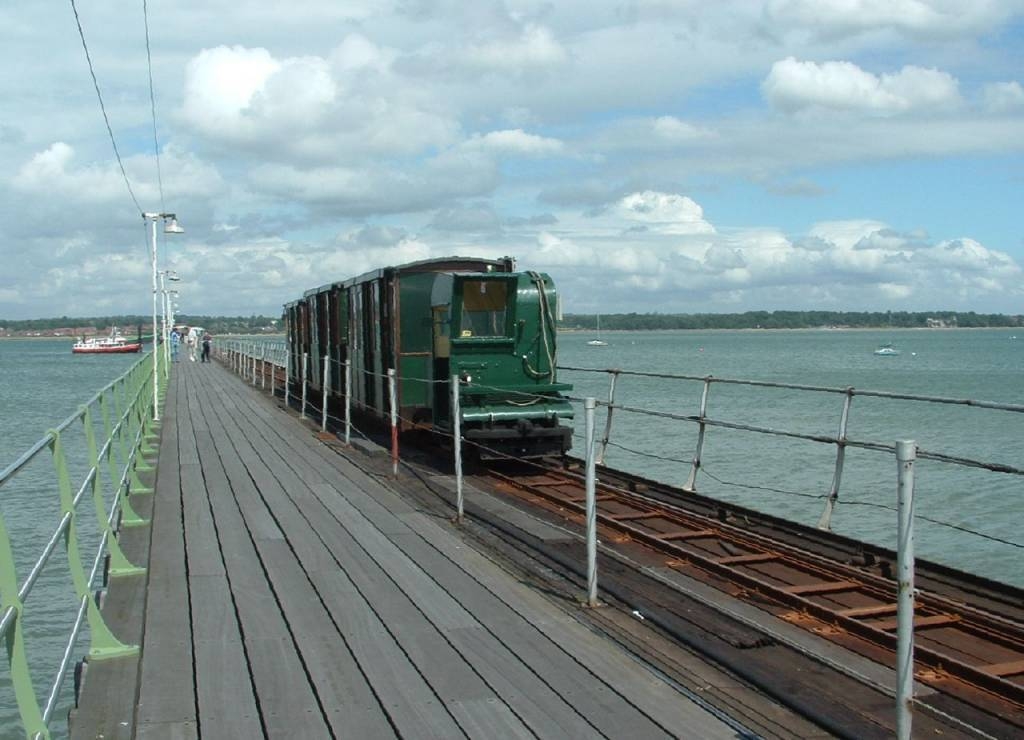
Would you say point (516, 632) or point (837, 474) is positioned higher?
point (837, 474)

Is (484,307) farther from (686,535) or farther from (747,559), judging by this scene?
(747,559)

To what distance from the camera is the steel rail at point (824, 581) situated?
5141 millimetres

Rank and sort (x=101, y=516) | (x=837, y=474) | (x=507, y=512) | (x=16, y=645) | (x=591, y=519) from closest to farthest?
(x=16, y=645)
(x=591, y=519)
(x=101, y=516)
(x=837, y=474)
(x=507, y=512)

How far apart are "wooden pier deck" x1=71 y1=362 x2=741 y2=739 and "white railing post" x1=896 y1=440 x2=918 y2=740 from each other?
72cm

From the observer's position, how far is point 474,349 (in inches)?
558

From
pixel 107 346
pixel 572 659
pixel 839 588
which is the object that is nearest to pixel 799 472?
pixel 839 588

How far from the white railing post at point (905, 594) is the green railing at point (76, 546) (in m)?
3.09

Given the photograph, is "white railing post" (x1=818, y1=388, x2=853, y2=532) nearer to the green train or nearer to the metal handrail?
the metal handrail

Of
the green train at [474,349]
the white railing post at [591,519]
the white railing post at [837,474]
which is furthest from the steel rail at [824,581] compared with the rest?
the green train at [474,349]

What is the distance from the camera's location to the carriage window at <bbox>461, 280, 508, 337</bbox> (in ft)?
46.6

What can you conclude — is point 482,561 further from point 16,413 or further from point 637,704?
point 16,413

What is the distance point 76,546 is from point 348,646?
1451mm

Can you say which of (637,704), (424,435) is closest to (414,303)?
(424,435)

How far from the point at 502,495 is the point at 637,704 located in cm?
677
